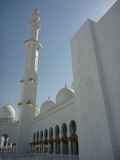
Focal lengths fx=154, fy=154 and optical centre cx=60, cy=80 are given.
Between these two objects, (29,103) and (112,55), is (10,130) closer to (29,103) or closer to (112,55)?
(29,103)

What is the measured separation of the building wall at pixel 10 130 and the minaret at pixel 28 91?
7.19 ft

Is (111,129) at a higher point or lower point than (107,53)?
lower

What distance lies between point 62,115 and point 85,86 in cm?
510

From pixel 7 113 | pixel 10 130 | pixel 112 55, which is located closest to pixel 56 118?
pixel 112 55

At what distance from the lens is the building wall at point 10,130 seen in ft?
67.4

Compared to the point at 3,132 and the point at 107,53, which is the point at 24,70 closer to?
the point at 3,132

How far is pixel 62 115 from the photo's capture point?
515 inches

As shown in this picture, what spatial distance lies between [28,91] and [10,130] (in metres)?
5.89

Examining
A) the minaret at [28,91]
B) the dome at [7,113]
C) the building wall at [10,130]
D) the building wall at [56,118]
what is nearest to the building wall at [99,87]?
the building wall at [56,118]

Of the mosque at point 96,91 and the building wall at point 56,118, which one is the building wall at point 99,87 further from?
the building wall at point 56,118

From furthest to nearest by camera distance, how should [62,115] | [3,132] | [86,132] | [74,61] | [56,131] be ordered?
[3,132] → [56,131] → [62,115] → [74,61] → [86,132]

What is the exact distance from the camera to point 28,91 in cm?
2039

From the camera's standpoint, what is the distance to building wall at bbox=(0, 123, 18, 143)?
67.4 feet

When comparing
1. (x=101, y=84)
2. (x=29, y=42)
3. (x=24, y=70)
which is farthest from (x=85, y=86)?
(x=29, y=42)
